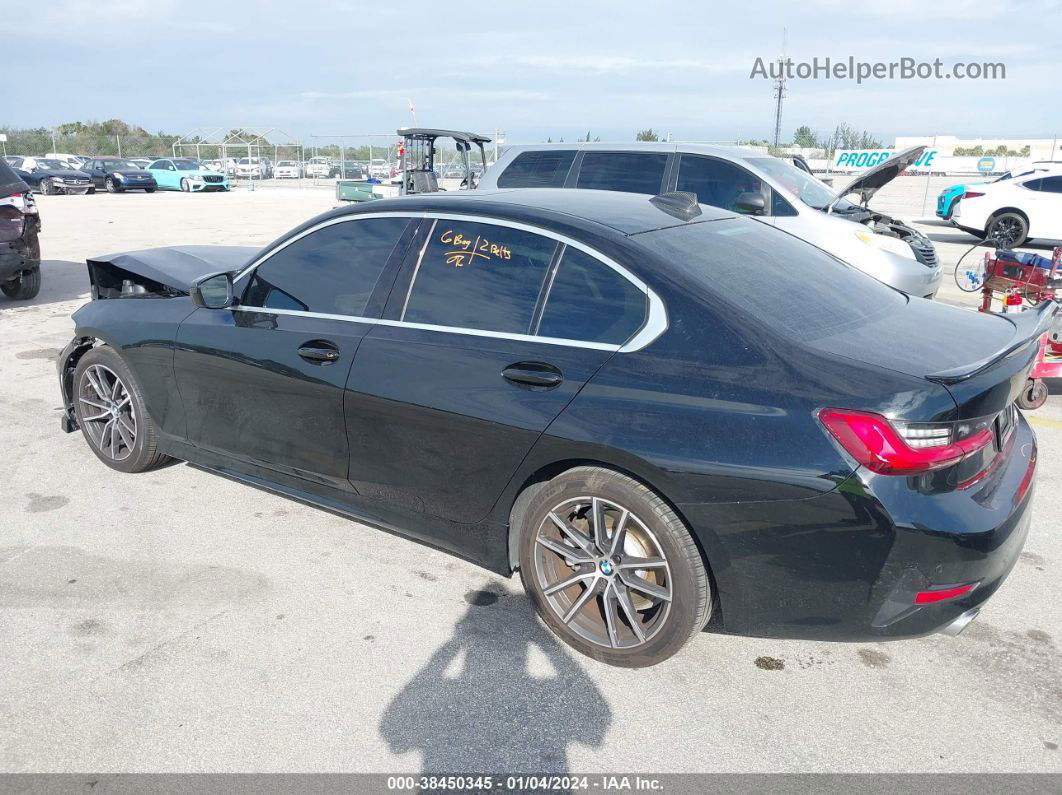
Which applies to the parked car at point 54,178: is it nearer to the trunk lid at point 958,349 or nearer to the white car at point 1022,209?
the white car at point 1022,209

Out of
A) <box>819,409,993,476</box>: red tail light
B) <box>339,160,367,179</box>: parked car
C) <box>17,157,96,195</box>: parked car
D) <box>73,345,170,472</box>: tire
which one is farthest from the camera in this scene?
<box>339,160,367,179</box>: parked car

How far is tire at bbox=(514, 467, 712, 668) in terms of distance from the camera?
2805 millimetres

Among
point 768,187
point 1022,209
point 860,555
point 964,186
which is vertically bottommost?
point 860,555

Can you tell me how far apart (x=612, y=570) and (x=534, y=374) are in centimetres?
75

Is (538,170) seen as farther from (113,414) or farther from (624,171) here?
(113,414)

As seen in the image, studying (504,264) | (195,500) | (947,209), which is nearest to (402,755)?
(504,264)

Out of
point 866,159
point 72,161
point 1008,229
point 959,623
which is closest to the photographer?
point 959,623

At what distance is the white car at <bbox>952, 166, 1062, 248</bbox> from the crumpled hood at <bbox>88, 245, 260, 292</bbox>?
1454 cm

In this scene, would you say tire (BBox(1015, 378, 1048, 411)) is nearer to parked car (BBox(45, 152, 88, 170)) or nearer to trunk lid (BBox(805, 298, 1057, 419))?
trunk lid (BBox(805, 298, 1057, 419))

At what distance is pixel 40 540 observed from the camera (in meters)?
4.05

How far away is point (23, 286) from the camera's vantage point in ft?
33.2

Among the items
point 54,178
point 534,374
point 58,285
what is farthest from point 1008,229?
point 54,178

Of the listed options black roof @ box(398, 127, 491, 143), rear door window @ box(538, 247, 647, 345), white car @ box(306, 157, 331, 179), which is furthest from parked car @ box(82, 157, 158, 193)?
rear door window @ box(538, 247, 647, 345)

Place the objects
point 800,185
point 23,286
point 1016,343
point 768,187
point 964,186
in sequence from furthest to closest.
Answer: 1. point 964,186
2. point 23,286
3. point 800,185
4. point 768,187
5. point 1016,343
